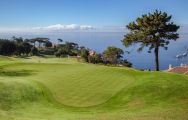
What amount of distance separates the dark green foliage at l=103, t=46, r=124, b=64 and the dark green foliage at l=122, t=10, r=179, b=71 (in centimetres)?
6916

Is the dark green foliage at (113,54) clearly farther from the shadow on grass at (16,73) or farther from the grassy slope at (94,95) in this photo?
the grassy slope at (94,95)

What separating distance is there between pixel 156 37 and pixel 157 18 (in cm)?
344

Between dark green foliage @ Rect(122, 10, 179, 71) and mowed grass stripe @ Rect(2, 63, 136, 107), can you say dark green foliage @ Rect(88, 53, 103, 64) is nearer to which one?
dark green foliage @ Rect(122, 10, 179, 71)

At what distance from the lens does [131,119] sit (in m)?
29.3

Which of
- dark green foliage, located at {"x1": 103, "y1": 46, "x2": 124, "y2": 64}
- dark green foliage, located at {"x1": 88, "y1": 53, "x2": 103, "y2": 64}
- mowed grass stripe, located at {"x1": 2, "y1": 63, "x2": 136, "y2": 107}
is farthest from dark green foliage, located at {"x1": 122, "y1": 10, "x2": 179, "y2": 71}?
dark green foliage, located at {"x1": 103, "y1": 46, "x2": 124, "y2": 64}

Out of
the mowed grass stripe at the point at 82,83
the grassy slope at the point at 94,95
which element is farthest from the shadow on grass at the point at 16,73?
the mowed grass stripe at the point at 82,83

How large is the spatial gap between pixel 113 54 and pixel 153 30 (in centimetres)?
7519

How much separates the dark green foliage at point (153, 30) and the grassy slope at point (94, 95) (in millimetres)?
19212

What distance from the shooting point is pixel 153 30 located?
6544 cm

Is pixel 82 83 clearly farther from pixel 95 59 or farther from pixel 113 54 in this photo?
pixel 113 54

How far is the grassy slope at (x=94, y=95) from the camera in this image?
1244 inches

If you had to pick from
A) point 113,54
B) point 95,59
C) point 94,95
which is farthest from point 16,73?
point 113,54

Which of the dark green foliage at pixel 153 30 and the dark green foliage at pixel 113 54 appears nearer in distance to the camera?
the dark green foliage at pixel 153 30

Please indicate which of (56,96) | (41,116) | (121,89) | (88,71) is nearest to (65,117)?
(41,116)
